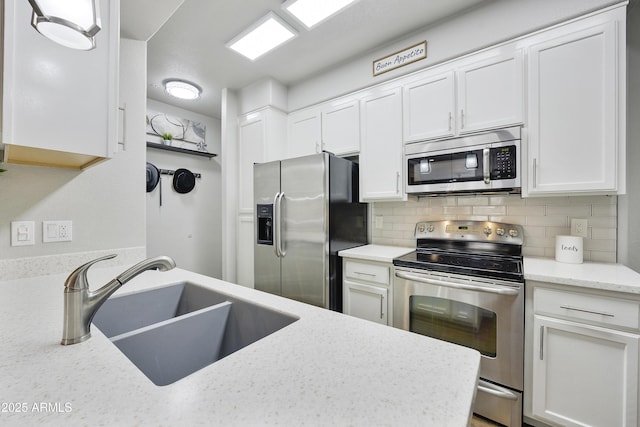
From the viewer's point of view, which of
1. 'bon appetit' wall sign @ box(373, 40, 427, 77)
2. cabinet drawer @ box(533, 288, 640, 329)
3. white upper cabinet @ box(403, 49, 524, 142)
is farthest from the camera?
'bon appetit' wall sign @ box(373, 40, 427, 77)

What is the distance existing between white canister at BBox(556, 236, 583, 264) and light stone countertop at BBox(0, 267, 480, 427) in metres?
1.54

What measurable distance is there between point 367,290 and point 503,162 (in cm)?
131

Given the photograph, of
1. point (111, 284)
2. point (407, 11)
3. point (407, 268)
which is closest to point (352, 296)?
point (407, 268)

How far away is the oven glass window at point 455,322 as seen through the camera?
1.54 meters

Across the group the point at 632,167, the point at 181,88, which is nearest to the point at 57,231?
the point at 181,88

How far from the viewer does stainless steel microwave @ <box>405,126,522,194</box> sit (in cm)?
174

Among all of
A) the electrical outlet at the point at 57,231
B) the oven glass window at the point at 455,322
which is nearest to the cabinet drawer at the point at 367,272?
the oven glass window at the point at 455,322

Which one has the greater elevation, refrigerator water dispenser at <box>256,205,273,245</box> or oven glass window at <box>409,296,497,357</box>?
refrigerator water dispenser at <box>256,205,273,245</box>

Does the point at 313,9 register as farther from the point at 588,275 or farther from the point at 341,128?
the point at 588,275

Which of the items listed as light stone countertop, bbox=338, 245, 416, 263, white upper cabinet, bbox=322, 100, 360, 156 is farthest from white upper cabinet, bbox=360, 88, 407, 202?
light stone countertop, bbox=338, 245, 416, 263

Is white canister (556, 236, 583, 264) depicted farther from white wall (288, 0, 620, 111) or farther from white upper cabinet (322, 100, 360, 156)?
white upper cabinet (322, 100, 360, 156)

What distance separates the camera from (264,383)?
19.6 inches

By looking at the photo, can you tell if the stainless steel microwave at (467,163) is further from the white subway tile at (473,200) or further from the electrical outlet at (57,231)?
the electrical outlet at (57,231)

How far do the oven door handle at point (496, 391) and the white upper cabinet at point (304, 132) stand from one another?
225cm
